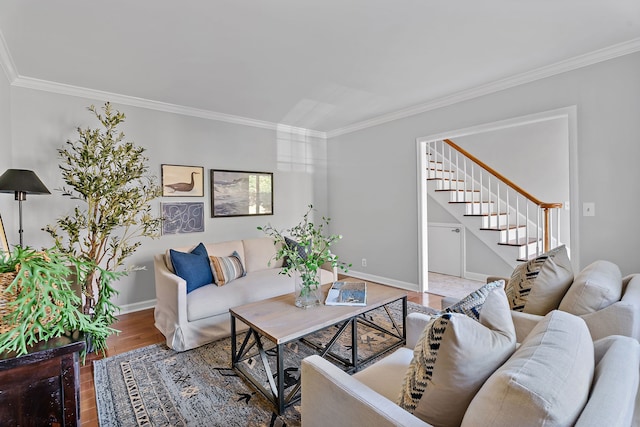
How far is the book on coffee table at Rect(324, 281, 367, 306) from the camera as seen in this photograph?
7.75 feet

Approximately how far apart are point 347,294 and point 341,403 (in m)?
1.43

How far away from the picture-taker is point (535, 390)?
69 centimetres

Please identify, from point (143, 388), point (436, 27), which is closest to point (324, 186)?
point (436, 27)

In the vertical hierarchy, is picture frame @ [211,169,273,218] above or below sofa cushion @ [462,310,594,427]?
above

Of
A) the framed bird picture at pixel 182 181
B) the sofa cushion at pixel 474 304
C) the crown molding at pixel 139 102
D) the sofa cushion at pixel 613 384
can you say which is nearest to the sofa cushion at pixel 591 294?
the sofa cushion at pixel 613 384

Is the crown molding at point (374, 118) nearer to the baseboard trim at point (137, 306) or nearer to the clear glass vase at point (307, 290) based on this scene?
the baseboard trim at point (137, 306)

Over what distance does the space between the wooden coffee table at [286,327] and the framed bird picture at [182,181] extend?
2131mm

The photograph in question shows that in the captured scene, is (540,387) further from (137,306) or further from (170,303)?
(137,306)

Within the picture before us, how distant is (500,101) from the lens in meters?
3.29

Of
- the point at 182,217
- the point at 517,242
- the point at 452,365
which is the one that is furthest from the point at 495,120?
the point at 182,217

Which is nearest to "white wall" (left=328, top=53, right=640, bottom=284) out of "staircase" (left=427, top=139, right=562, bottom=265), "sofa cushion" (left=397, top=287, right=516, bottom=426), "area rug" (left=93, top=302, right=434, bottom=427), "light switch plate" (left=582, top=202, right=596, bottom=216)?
"light switch plate" (left=582, top=202, right=596, bottom=216)

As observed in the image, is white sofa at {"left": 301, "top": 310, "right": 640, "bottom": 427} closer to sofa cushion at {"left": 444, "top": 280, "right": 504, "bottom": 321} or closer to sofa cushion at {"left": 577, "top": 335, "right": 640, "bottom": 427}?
sofa cushion at {"left": 577, "top": 335, "right": 640, "bottom": 427}

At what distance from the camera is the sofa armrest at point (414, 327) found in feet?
5.86

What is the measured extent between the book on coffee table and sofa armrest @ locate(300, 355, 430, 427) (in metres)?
1.08
